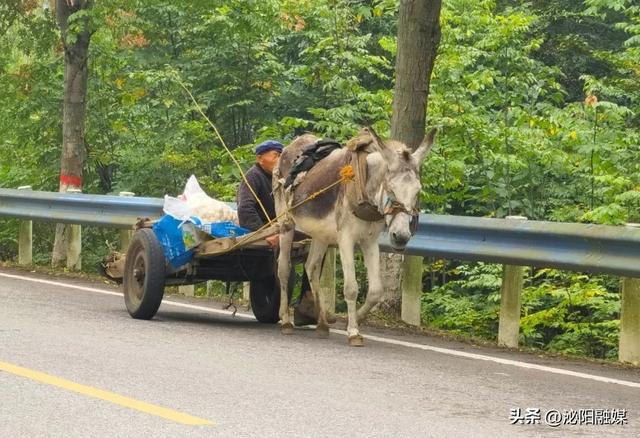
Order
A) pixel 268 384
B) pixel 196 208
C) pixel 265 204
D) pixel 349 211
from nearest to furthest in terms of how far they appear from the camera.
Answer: pixel 268 384 < pixel 349 211 < pixel 196 208 < pixel 265 204

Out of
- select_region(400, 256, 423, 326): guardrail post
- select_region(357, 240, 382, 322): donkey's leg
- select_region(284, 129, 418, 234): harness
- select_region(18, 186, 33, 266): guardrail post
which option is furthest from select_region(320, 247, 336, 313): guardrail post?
select_region(18, 186, 33, 266): guardrail post

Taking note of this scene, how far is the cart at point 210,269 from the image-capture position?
11.6 metres

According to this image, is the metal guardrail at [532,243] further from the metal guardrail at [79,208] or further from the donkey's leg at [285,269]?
the metal guardrail at [79,208]

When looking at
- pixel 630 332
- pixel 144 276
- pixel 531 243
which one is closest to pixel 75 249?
pixel 144 276

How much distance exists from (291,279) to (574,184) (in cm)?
641

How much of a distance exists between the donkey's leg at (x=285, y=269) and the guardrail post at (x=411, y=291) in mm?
1351

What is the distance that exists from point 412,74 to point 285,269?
→ 100 inches

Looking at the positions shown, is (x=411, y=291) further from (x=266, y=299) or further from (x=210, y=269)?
(x=210, y=269)

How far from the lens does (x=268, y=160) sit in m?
12.3

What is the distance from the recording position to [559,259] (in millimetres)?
11141

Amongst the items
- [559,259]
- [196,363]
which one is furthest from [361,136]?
[196,363]

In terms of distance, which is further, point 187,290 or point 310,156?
point 187,290

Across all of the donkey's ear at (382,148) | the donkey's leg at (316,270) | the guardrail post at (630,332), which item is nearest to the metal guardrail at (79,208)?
the donkey's leg at (316,270)

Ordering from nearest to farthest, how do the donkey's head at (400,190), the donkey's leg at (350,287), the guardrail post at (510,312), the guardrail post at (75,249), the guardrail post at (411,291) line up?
the donkey's head at (400,190)
the donkey's leg at (350,287)
the guardrail post at (510,312)
the guardrail post at (411,291)
the guardrail post at (75,249)
